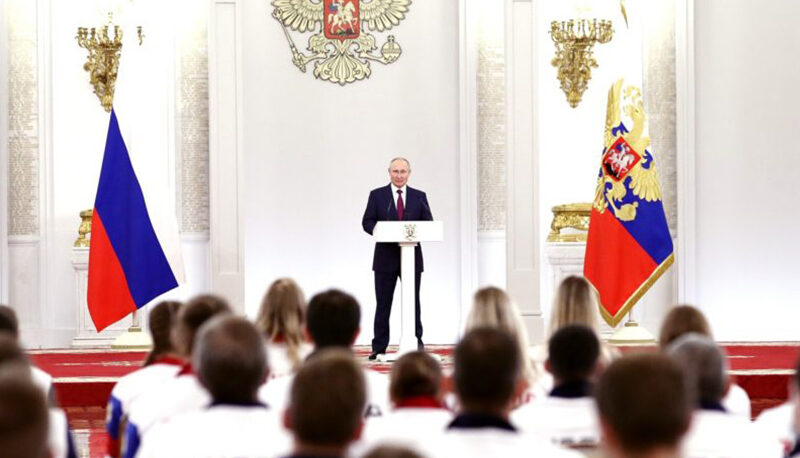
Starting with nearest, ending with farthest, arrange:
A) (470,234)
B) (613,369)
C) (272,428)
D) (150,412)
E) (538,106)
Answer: (613,369) < (272,428) < (150,412) < (538,106) < (470,234)

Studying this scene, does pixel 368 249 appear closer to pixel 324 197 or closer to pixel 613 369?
pixel 324 197

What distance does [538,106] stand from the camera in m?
10.5

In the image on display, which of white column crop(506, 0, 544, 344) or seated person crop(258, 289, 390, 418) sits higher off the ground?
white column crop(506, 0, 544, 344)

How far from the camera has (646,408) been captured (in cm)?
232

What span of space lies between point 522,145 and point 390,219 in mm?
1826

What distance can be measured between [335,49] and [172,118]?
1550 mm

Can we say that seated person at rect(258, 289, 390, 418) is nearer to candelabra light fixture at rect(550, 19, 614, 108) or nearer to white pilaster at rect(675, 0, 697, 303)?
candelabra light fixture at rect(550, 19, 614, 108)

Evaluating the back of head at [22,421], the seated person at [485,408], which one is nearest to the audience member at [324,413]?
the back of head at [22,421]

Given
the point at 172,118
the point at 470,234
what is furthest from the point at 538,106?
the point at 172,118

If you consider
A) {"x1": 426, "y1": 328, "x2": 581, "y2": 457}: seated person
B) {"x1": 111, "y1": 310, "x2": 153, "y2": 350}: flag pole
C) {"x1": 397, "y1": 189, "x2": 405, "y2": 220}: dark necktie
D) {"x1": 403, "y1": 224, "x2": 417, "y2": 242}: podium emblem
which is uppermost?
{"x1": 397, "y1": 189, "x2": 405, "y2": 220}: dark necktie

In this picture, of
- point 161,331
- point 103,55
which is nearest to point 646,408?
point 161,331

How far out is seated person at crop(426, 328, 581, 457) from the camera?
2945mm

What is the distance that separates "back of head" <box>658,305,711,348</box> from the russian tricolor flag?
5721 mm

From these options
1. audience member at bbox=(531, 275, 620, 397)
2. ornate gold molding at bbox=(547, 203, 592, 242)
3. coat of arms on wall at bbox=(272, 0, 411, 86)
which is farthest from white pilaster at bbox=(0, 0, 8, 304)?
audience member at bbox=(531, 275, 620, 397)
